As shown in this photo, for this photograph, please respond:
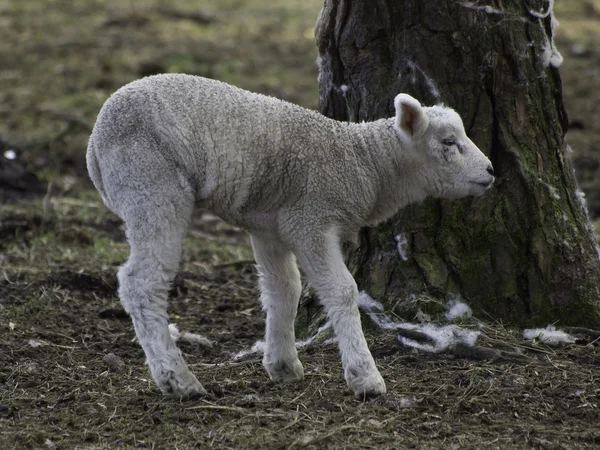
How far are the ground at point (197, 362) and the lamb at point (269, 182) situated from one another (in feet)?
0.87

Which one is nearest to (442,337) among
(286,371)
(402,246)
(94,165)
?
(402,246)

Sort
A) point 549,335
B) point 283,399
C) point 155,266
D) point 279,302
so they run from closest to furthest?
point 155,266
point 283,399
point 279,302
point 549,335

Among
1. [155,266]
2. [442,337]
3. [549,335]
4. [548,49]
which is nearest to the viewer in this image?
[155,266]

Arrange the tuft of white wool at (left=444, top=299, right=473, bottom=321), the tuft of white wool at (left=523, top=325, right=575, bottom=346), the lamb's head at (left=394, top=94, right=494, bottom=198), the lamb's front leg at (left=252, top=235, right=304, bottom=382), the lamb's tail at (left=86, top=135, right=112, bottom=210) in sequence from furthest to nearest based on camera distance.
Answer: the tuft of white wool at (left=444, top=299, right=473, bottom=321), the tuft of white wool at (left=523, top=325, right=575, bottom=346), the lamb's front leg at (left=252, top=235, right=304, bottom=382), the lamb's head at (left=394, top=94, right=494, bottom=198), the lamb's tail at (left=86, top=135, right=112, bottom=210)

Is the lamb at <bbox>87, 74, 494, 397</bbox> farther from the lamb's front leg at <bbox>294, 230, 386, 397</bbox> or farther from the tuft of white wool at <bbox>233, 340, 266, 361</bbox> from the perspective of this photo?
the tuft of white wool at <bbox>233, 340, 266, 361</bbox>

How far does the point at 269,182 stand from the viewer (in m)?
5.16

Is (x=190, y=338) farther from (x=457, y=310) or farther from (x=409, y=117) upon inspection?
(x=409, y=117)

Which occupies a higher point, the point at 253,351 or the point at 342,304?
the point at 342,304

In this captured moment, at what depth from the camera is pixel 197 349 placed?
6344 millimetres

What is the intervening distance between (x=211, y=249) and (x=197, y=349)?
8.67ft

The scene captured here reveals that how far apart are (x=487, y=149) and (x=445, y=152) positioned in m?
0.69

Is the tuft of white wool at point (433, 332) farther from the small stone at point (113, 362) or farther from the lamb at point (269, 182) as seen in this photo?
the small stone at point (113, 362)

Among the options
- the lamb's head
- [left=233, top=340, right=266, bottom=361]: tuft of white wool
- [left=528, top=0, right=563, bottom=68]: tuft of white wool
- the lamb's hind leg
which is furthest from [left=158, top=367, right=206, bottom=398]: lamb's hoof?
[left=528, top=0, right=563, bottom=68]: tuft of white wool

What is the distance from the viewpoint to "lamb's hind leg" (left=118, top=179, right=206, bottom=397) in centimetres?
492
